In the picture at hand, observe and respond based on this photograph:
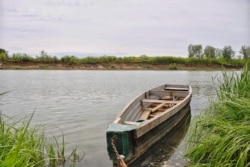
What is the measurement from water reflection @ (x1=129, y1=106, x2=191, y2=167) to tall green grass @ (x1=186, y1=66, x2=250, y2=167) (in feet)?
2.83

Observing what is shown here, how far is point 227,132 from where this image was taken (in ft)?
12.3

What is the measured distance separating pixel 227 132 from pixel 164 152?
238 centimetres

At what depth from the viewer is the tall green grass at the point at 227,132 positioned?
3363 mm

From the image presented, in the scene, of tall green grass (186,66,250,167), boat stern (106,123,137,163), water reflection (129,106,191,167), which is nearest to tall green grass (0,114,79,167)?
boat stern (106,123,137,163)

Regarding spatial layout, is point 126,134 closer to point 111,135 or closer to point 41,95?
point 111,135

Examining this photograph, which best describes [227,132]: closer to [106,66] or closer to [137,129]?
[137,129]

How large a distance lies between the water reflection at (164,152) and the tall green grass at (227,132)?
863mm

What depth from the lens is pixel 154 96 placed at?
416 inches

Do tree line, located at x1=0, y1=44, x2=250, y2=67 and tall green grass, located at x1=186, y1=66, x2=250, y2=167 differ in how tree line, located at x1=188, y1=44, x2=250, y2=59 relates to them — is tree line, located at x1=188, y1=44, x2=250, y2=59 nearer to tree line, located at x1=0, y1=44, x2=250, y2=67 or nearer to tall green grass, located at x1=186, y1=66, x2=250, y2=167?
tree line, located at x1=0, y1=44, x2=250, y2=67

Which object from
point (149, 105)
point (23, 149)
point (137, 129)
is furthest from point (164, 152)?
point (23, 149)

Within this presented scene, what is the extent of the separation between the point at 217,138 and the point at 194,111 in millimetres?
6974

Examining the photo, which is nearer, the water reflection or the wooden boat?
the wooden boat

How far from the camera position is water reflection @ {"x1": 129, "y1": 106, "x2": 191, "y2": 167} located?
5242mm

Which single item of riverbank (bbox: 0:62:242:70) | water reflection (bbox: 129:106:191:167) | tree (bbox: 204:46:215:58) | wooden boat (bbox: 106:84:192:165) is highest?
tree (bbox: 204:46:215:58)
